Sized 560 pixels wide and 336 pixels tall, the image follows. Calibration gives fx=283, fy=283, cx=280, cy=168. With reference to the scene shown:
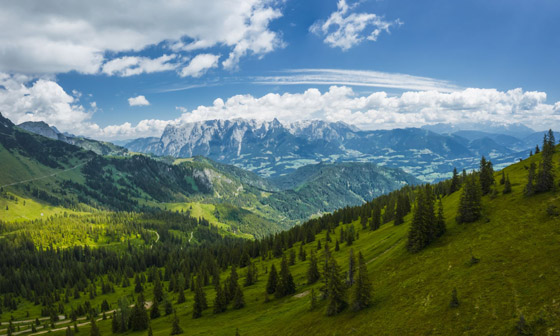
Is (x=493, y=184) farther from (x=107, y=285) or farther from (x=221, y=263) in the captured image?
(x=107, y=285)

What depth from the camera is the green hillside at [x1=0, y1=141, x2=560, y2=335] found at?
38.3 meters

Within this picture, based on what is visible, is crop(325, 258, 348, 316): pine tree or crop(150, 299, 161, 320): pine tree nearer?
crop(325, 258, 348, 316): pine tree

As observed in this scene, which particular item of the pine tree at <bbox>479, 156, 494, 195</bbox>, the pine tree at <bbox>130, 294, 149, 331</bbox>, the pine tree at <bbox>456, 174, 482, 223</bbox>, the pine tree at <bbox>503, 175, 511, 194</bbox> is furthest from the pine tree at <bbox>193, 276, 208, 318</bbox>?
the pine tree at <bbox>503, 175, 511, 194</bbox>

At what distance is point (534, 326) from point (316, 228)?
166 meters

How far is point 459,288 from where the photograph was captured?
154 ft

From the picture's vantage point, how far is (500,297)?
40.6m

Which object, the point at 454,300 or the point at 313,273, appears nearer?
the point at 454,300

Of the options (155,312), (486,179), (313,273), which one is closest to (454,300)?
(313,273)

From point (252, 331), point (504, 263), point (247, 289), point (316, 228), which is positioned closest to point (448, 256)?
point (504, 263)

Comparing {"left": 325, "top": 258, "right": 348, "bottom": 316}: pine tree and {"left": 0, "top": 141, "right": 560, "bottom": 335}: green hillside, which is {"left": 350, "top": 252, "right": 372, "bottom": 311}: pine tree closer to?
{"left": 0, "top": 141, "right": 560, "bottom": 335}: green hillside

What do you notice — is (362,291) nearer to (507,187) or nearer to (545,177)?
(545,177)

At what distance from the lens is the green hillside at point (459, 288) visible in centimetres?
3828

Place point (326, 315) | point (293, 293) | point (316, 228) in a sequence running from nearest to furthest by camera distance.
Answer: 1. point (326, 315)
2. point (293, 293)
3. point (316, 228)

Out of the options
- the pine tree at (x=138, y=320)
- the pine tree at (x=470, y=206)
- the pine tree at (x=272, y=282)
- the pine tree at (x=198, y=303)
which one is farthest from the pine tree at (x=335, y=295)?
the pine tree at (x=138, y=320)
